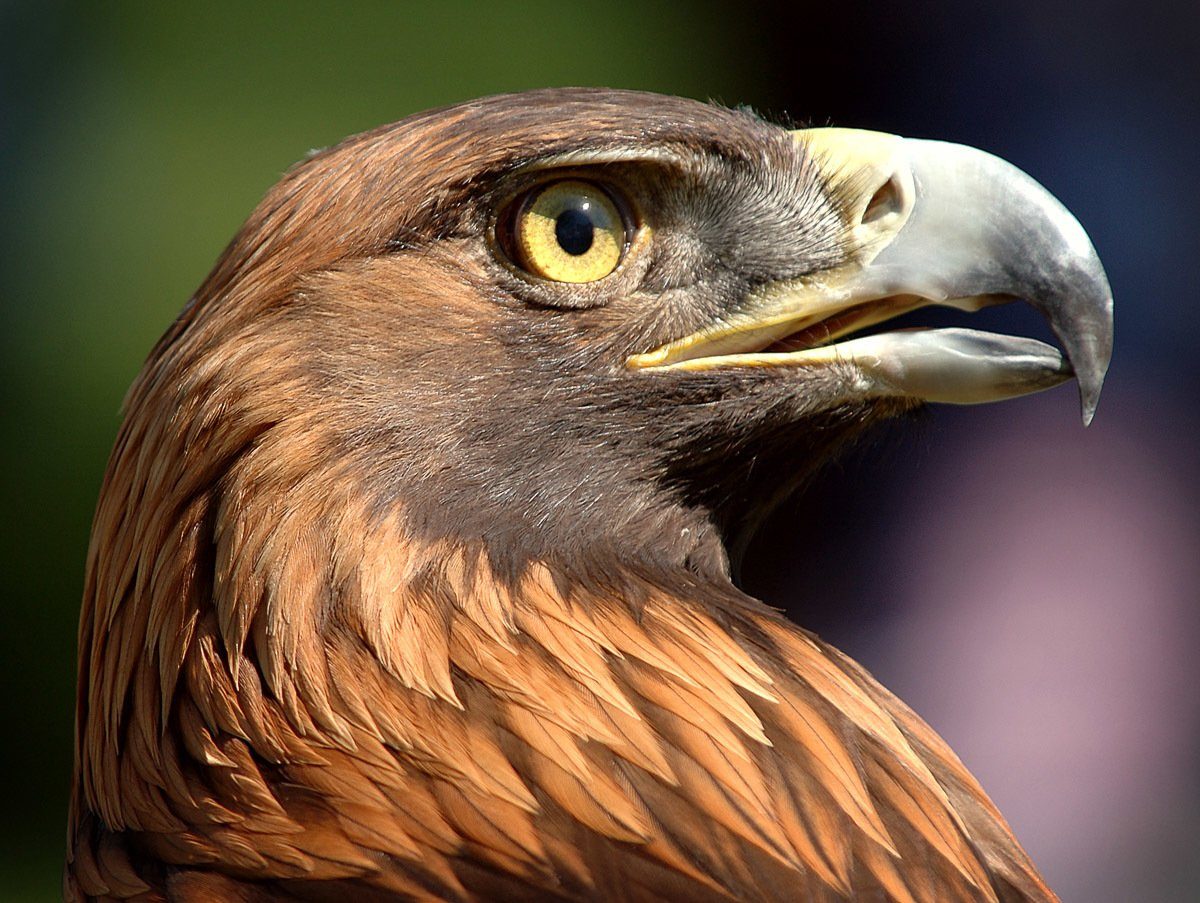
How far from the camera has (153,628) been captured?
4.76 feet

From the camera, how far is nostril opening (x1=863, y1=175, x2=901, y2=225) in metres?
1.59

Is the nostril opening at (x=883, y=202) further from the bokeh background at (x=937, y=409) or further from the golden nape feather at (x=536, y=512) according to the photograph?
the bokeh background at (x=937, y=409)

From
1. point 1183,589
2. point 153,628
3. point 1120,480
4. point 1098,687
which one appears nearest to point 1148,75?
point 1120,480

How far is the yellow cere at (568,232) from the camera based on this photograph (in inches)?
60.7

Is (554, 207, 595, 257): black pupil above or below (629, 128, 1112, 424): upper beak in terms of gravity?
below

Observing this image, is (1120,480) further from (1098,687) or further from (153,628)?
(153,628)

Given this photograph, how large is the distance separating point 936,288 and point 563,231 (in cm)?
43

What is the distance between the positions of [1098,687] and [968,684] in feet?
1.14

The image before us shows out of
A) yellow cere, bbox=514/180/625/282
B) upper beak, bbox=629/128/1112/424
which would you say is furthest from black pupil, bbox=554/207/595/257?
upper beak, bbox=629/128/1112/424

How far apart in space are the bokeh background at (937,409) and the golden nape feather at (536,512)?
6.88 ft

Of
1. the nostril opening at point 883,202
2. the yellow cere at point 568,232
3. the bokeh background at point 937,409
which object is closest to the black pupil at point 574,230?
the yellow cere at point 568,232

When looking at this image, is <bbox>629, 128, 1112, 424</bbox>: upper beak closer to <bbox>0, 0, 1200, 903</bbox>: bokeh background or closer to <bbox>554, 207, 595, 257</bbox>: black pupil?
<bbox>554, 207, 595, 257</bbox>: black pupil

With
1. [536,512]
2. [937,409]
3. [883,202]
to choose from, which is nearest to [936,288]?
[883,202]

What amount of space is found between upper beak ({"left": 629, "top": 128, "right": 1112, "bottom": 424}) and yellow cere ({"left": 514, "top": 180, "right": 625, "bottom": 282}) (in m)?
0.13
